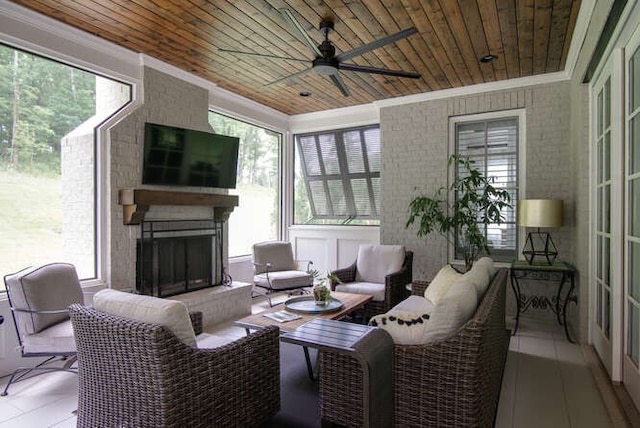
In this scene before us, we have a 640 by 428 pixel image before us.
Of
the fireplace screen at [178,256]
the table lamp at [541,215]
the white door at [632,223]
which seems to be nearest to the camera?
the white door at [632,223]

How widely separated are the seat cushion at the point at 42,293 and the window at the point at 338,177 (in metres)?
3.99

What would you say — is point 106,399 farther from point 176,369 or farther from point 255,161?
point 255,161

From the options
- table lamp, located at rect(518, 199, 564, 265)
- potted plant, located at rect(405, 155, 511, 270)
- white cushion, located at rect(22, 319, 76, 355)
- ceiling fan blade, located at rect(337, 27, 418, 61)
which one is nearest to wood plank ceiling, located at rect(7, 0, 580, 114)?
ceiling fan blade, located at rect(337, 27, 418, 61)

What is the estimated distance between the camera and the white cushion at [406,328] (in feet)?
6.95

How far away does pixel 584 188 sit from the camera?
3471 millimetres

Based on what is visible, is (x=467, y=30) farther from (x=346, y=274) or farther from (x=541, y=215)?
(x=346, y=274)

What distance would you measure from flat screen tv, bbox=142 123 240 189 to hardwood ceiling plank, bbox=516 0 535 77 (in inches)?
134

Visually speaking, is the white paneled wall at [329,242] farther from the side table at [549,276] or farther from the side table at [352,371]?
the side table at [352,371]

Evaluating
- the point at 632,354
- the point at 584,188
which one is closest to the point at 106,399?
the point at 632,354

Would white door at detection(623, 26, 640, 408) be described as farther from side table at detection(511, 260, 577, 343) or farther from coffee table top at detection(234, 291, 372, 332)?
coffee table top at detection(234, 291, 372, 332)

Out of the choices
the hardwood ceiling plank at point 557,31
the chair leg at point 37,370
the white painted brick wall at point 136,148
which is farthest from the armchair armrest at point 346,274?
the hardwood ceiling plank at point 557,31

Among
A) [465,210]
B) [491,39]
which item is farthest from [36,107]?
[465,210]

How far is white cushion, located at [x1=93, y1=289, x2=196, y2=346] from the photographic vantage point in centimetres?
181

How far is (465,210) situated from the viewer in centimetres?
508
